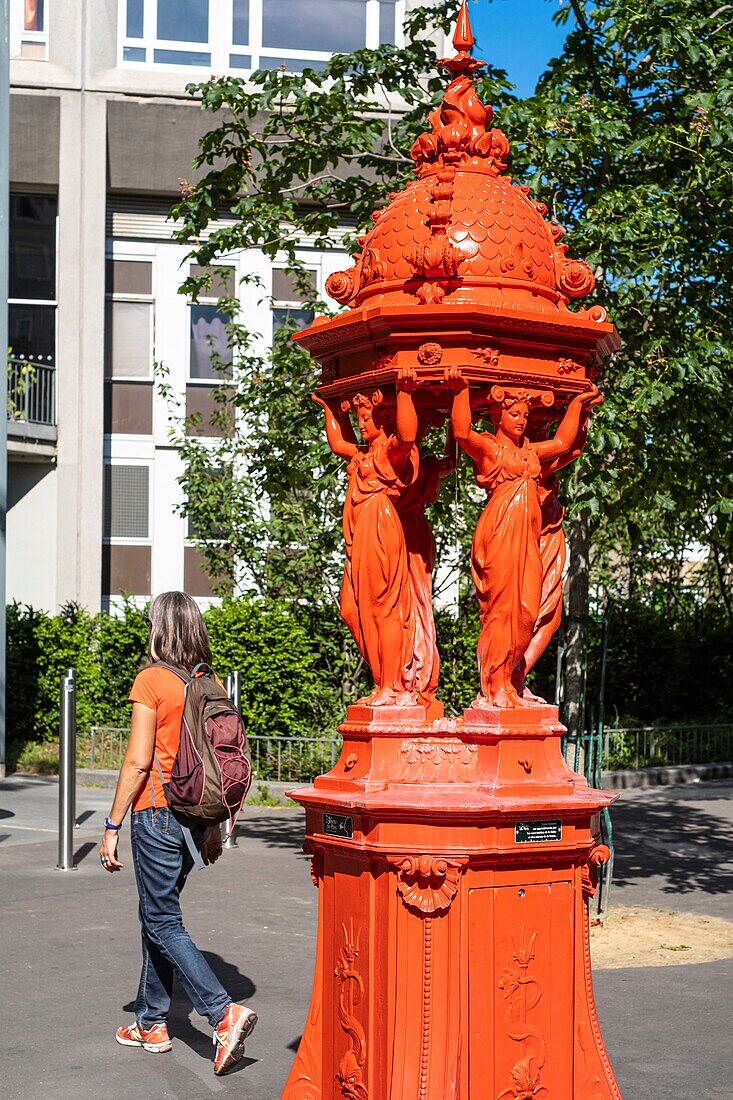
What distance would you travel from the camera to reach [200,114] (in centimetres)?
2348

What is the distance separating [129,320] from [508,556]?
2116 cm

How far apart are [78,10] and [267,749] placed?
13273 mm

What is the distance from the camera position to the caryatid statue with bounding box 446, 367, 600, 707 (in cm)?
511

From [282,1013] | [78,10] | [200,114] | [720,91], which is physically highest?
[78,10]

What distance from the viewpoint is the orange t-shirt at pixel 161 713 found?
644 cm

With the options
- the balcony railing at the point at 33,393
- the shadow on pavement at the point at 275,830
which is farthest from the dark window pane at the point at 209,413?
the shadow on pavement at the point at 275,830

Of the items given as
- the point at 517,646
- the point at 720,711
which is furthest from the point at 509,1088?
the point at 720,711

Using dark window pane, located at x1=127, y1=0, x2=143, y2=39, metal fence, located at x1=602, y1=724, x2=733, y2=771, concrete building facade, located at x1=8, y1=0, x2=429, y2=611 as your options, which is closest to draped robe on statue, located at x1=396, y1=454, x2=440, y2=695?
metal fence, located at x1=602, y1=724, x2=733, y2=771

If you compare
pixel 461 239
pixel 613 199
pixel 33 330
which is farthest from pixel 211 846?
pixel 33 330

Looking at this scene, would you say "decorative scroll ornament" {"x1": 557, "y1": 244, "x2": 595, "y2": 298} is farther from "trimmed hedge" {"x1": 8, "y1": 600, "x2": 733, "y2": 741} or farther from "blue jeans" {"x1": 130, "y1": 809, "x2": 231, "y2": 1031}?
"trimmed hedge" {"x1": 8, "y1": 600, "x2": 733, "y2": 741}

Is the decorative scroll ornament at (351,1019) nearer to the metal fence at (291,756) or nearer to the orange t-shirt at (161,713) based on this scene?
the orange t-shirt at (161,713)

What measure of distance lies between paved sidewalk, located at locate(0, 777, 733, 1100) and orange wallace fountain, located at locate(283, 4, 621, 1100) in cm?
117

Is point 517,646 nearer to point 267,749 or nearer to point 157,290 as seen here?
point 267,749

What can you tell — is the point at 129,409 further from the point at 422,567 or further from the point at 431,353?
the point at 431,353
